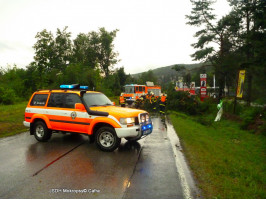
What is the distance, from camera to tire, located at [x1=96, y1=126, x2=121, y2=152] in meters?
7.05

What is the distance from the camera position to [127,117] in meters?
6.97

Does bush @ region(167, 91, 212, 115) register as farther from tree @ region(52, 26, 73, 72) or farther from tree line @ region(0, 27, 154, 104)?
tree @ region(52, 26, 73, 72)

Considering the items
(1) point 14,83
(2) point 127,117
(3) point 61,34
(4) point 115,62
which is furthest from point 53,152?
(4) point 115,62

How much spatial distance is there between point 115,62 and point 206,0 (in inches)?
1601

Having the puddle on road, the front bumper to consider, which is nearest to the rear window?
the front bumper

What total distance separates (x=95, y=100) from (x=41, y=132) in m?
2.50

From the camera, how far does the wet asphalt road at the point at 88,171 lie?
4301mm

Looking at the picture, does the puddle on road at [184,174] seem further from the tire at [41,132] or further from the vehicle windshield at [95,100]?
the tire at [41,132]

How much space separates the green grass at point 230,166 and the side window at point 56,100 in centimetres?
477

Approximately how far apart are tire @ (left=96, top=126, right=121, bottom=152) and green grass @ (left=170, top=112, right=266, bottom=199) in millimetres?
2310

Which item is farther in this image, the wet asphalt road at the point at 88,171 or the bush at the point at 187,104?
the bush at the point at 187,104

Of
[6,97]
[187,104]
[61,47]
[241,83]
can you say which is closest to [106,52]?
[61,47]

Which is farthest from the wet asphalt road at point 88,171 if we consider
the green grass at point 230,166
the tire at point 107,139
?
the green grass at point 230,166

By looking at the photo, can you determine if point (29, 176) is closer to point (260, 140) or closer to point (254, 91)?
point (254, 91)
